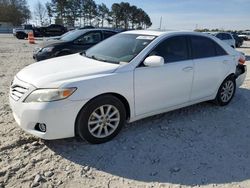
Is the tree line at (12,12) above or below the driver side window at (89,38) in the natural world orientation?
above

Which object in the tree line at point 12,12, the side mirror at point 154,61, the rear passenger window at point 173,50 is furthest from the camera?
the tree line at point 12,12

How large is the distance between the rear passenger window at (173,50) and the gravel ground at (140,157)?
1.09 m

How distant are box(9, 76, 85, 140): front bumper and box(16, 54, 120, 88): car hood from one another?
0.24 meters

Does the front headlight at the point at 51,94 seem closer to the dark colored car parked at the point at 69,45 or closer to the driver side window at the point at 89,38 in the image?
the dark colored car parked at the point at 69,45

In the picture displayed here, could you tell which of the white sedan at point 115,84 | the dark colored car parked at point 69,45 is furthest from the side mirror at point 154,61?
the dark colored car parked at point 69,45

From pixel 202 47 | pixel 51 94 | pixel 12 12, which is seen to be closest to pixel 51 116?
pixel 51 94

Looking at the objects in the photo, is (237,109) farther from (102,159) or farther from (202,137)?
(102,159)

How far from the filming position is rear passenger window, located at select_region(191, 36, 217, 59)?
5.20 metres

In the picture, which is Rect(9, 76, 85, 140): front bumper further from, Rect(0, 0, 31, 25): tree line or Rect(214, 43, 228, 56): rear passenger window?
Rect(0, 0, 31, 25): tree line

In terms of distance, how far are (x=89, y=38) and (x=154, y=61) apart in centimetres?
655

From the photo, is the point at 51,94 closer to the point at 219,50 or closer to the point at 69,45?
the point at 219,50

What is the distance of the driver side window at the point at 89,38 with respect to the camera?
10125 mm

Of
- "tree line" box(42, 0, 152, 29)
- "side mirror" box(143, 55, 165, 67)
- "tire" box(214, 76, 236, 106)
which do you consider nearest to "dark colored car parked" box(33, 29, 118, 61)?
"tire" box(214, 76, 236, 106)

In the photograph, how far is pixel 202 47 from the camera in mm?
5359
